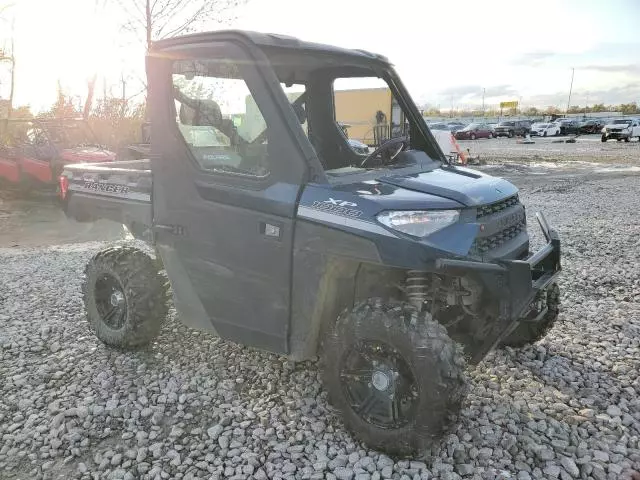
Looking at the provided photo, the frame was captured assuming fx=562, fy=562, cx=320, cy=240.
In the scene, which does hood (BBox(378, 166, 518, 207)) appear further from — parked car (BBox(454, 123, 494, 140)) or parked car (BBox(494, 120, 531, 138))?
parked car (BBox(494, 120, 531, 138))

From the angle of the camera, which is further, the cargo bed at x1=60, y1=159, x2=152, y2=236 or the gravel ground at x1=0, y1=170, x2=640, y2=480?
the cargo bed at x1=60, y1=159, x2=152, y2=236

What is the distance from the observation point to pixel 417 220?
9.79ft

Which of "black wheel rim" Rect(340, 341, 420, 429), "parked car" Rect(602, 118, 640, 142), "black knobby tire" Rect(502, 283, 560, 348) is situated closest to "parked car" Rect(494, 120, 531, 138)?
"parked car" Rect(602, 118, 640, 142)

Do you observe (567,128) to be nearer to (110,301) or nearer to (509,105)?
(110,301)

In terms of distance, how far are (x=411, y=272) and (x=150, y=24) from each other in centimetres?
1311

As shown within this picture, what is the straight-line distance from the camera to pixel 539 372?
13.5 feet

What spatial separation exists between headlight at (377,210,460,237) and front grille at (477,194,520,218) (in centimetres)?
26

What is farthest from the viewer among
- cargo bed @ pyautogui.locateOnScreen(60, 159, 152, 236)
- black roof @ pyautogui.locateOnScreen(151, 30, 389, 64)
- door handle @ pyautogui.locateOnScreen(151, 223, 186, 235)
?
cargo bed @ pyautogui.locateOnScreen(60, 159, 152, 236)

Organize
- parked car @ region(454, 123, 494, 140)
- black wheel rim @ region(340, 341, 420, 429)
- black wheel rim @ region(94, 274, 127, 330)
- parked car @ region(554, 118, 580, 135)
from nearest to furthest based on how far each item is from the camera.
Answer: black wheel rim @ region(340, 341, 420, 429), black wheel rim @ region(94, 274, 127, 330), parked car @ region(454, 123, 494, 140), parked car @ region(554, 118, 580, 135)

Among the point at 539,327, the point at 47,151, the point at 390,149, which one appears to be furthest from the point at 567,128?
the point at 390,149

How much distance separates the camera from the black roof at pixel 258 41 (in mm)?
3326

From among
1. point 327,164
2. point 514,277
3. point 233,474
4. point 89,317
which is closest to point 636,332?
point 514,277

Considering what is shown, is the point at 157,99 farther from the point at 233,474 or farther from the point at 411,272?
the point at 233,474

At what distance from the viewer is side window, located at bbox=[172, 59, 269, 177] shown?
340cm
